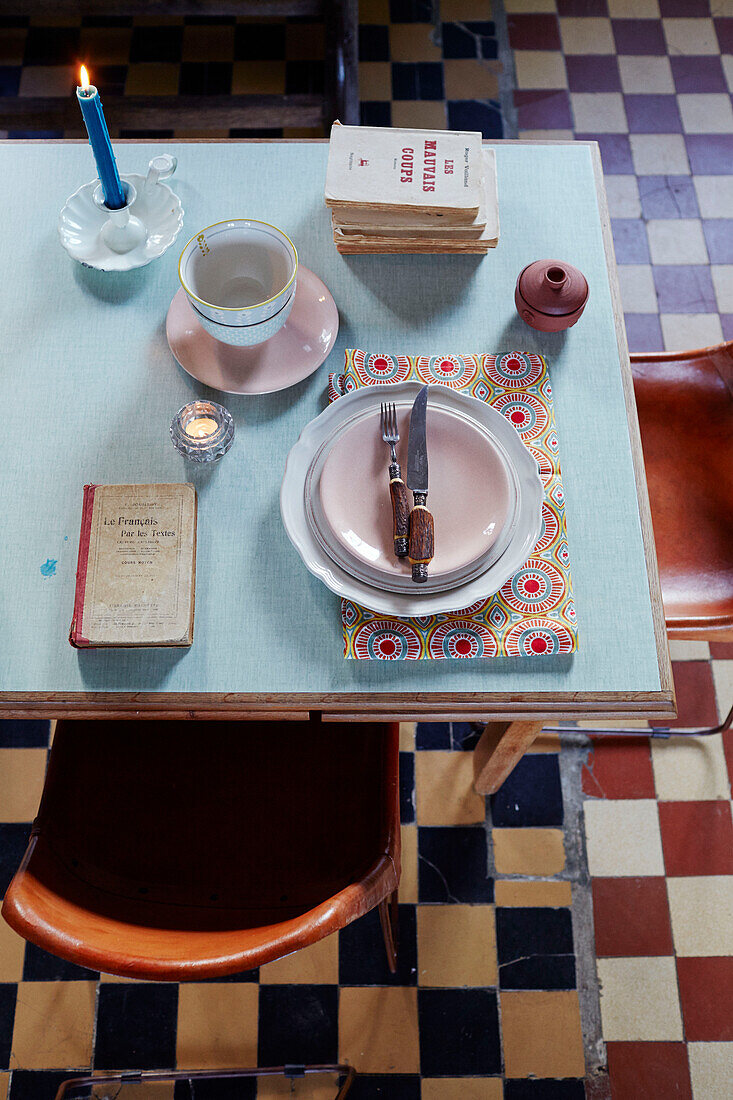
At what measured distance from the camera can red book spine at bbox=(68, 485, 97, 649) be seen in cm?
113

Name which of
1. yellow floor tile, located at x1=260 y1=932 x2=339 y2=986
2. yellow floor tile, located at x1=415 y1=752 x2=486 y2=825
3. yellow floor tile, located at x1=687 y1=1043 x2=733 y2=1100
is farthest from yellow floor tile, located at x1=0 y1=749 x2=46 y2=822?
yellow floor tile, located at x1=687 y1=1043 x2=733 y2=1100

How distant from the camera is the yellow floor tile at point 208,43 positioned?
2889 millimetres

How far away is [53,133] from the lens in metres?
2.71

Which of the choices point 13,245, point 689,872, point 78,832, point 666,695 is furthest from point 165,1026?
point 13,245

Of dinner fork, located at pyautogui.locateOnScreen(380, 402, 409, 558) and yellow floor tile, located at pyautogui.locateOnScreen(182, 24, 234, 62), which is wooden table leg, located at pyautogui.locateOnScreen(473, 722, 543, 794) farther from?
yellow floor tile, located at pyautogui.locateOnScreen(182, 24, 234, 62)

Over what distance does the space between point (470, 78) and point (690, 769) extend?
7.92 feet

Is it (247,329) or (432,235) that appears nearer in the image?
(247,329)

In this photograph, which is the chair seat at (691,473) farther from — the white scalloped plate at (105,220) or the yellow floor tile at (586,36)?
the yellow floor tile at (586,36)

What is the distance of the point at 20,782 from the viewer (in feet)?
6.72

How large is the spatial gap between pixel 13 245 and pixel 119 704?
2.76ft

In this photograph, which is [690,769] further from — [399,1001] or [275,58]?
[275,58]

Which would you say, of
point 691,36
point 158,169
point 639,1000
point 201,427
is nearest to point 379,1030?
point 639,1000

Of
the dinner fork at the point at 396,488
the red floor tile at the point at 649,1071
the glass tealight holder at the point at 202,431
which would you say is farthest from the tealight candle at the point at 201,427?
the red floor tile at the point at 649,1071

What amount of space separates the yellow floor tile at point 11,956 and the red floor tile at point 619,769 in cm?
144
